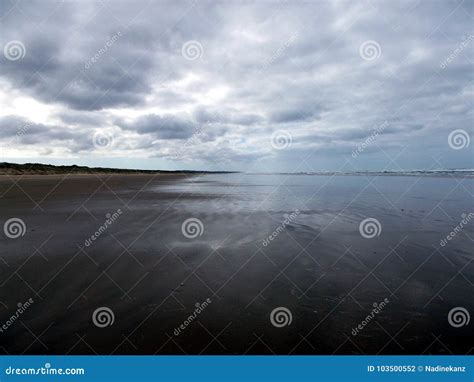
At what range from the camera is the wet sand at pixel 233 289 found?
395 cm

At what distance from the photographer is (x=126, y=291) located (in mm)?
5305

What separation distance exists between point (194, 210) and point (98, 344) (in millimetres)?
10080

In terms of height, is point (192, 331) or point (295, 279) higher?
point (295, 279)

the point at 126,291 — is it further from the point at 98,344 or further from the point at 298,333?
the point at 298,333

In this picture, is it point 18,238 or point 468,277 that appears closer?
point 468,277

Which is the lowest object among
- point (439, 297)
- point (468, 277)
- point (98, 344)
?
point (98, 344)

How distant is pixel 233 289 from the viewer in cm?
538

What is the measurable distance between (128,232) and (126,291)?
4.28 meters

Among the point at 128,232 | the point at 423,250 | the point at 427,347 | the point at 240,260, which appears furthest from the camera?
the point at 128,232

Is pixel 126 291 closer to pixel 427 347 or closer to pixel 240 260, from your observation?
pixel 240 260

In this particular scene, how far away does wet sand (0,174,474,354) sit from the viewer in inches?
Answer: 156

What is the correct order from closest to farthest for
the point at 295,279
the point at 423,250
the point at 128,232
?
the point at 295,279 → the point at 423,250 → the point at 128,232

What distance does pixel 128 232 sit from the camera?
30.5 feet

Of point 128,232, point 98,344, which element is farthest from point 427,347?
point 128,232
